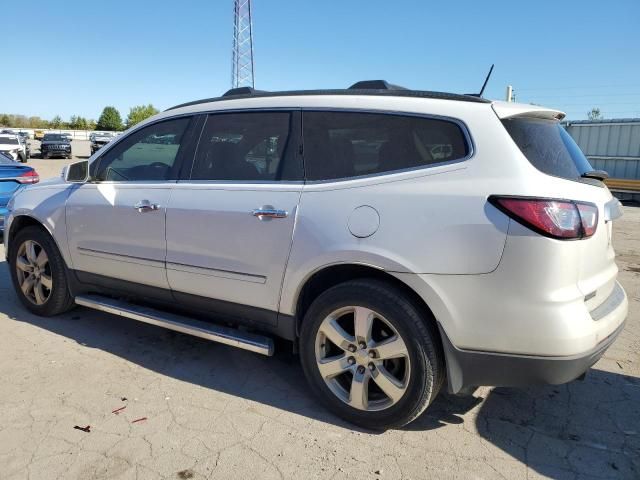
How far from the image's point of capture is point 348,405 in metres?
2.86

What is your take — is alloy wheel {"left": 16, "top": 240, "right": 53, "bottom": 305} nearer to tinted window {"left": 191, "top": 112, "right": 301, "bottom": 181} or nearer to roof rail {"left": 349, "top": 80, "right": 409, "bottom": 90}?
tinted window {"left": 191, "top": 112, "right": 301, "bottom": 181}

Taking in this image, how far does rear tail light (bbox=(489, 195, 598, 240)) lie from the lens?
228cm

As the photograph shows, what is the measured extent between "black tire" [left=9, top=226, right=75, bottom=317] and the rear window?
11.9 ft

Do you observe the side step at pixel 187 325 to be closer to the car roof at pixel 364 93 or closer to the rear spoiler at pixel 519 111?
the car roof at pixel 364 93

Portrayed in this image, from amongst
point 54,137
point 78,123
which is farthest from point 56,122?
point 54,137

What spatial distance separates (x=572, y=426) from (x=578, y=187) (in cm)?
137

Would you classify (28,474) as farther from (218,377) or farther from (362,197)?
(362,197)

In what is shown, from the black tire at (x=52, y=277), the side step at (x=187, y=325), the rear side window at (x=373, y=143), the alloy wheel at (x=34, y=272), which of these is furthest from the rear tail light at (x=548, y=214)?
the alloy wheel at (x=34, y=272)

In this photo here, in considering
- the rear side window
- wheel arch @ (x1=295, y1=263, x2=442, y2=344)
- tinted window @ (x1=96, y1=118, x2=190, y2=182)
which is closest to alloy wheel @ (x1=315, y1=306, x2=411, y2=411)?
wheel arch @ (x1=295, y1=263, x2=442, y2=344)

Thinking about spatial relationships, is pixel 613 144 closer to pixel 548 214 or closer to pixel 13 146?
pixel 548 214

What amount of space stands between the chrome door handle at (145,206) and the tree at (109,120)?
112581 millimetres

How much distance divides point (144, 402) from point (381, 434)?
4.68 ft

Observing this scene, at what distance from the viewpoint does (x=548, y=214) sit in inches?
89.9

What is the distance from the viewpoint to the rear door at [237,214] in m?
2.99
